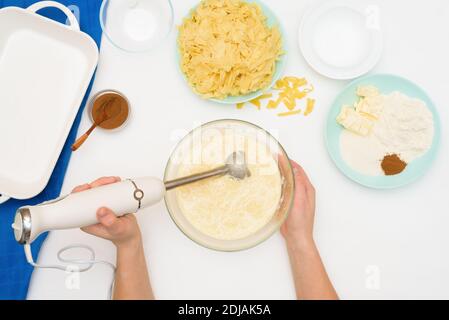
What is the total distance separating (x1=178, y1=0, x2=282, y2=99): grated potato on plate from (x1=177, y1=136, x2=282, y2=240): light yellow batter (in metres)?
A: 0.19

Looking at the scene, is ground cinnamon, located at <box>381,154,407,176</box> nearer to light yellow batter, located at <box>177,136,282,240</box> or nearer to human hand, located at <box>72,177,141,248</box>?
light yellow batter, located at <box>177,136,282,240</box>

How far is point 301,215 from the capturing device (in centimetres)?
113

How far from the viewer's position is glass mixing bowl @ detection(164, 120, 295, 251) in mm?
1030

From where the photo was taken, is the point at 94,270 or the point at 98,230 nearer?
the point at 98,230

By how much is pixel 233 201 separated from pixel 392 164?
16.9 inches

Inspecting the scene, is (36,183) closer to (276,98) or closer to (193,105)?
(193,105)

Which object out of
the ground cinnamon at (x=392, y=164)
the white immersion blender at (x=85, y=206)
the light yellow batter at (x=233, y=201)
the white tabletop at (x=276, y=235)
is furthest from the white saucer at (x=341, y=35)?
the white immersion blender at (x=85, y=206)

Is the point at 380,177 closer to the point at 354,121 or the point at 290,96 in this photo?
the point at 354,121

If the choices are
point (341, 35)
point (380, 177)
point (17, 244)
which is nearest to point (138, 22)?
point (341, 35)

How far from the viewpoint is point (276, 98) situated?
3.87 ft

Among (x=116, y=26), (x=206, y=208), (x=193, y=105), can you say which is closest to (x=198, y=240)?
(x=206, y=208)

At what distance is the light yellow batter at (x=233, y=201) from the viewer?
1.04 metres

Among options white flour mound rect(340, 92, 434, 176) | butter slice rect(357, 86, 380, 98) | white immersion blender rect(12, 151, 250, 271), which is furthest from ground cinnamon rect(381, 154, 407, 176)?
white immersion blender rect(12, 151, 250, 271)

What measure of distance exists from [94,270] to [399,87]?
3.07 ft
